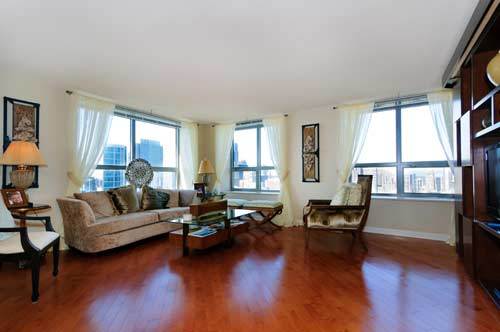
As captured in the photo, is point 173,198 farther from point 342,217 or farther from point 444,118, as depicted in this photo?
point 444,118

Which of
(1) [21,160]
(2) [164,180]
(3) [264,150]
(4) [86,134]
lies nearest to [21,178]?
(1) [21,160]

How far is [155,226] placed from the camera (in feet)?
13.1

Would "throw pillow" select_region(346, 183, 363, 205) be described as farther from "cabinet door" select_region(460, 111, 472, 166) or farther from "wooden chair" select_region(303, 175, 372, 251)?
"cabinet door" select_region(460, 111, 472, 166)

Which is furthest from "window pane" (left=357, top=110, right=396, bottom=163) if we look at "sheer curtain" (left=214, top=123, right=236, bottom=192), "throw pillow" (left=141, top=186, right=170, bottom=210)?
"throw pillow" (left=141, top=186, right=170, bottom=210)

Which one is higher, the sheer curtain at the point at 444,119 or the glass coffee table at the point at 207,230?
the sheer curtain at the point at 444,119

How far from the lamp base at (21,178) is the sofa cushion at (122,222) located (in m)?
0.88

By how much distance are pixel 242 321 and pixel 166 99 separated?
3.60 m

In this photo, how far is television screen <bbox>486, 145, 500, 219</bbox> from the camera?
83.4 inches

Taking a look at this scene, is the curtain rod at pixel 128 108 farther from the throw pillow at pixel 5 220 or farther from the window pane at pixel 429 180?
the window pane at pixel 429 180

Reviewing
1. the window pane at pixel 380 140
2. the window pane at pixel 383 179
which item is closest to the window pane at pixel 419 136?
the window pane at pixel 380 140

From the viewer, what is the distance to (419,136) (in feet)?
13.8

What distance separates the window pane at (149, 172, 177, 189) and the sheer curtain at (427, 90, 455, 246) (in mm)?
5013

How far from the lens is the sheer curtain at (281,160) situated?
5.14 meters

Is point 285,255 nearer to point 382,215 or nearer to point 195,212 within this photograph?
point 195,212
